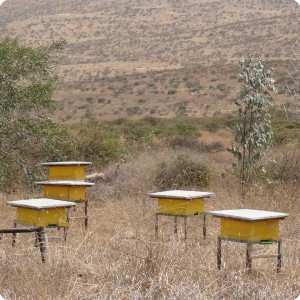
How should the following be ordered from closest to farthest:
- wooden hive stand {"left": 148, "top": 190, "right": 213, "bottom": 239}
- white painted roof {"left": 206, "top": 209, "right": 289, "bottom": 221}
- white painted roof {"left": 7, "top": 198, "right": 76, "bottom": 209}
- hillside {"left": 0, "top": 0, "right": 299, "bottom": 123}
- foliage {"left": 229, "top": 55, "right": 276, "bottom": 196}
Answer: white painted roof {"left": 206, "top": 209, "right": 289, "bottom": 221} → white painted roof {"left": 7, "top": 198, "right": 76, "bottom": 209} → wooden hive stand {"left": 148, "top": 190, "right": 213, "bottom": 239} → foliage {"left": 229, "top": 55, "right": 276, "bottom": 196} → hillside {"left": 0, "top": 0, "right": 299, "bottom": 123}

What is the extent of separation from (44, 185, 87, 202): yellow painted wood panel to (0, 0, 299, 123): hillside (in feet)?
102

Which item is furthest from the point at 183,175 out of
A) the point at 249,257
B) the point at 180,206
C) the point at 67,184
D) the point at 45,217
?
the point at 249,257

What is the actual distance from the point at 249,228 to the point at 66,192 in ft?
12.3

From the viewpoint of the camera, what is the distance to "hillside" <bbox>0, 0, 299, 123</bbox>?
146 feet

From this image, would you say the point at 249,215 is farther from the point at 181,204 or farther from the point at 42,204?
the point at 42,204

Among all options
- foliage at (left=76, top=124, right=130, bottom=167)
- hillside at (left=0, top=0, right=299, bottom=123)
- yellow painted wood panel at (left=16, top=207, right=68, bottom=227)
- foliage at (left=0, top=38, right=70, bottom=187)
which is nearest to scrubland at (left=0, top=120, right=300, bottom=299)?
yellow painted wood panel at (left=16, top=207, right=68, bottom=227)

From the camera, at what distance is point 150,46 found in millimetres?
52562

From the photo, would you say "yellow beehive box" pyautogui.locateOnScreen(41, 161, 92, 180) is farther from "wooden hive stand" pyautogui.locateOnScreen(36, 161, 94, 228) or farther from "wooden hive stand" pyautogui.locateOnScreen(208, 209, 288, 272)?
"wooden hive stand" pyautogui.locateOnScreen(208, 209, 288, 272)

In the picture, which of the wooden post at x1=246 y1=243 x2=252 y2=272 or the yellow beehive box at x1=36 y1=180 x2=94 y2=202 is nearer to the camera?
the wooden post at x1=246 y1=243 x2=252 y2=272

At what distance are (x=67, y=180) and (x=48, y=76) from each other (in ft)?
11.0

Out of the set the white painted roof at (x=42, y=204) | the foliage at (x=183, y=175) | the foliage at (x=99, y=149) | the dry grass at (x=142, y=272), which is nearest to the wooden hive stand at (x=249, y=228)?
the dry grass at (x=142, y=272)

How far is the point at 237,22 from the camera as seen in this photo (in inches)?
2101

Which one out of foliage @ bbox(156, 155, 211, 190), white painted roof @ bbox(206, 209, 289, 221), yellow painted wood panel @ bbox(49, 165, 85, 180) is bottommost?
foliage @ bbox(156, 155, 211, 190)

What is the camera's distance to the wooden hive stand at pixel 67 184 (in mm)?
9578
